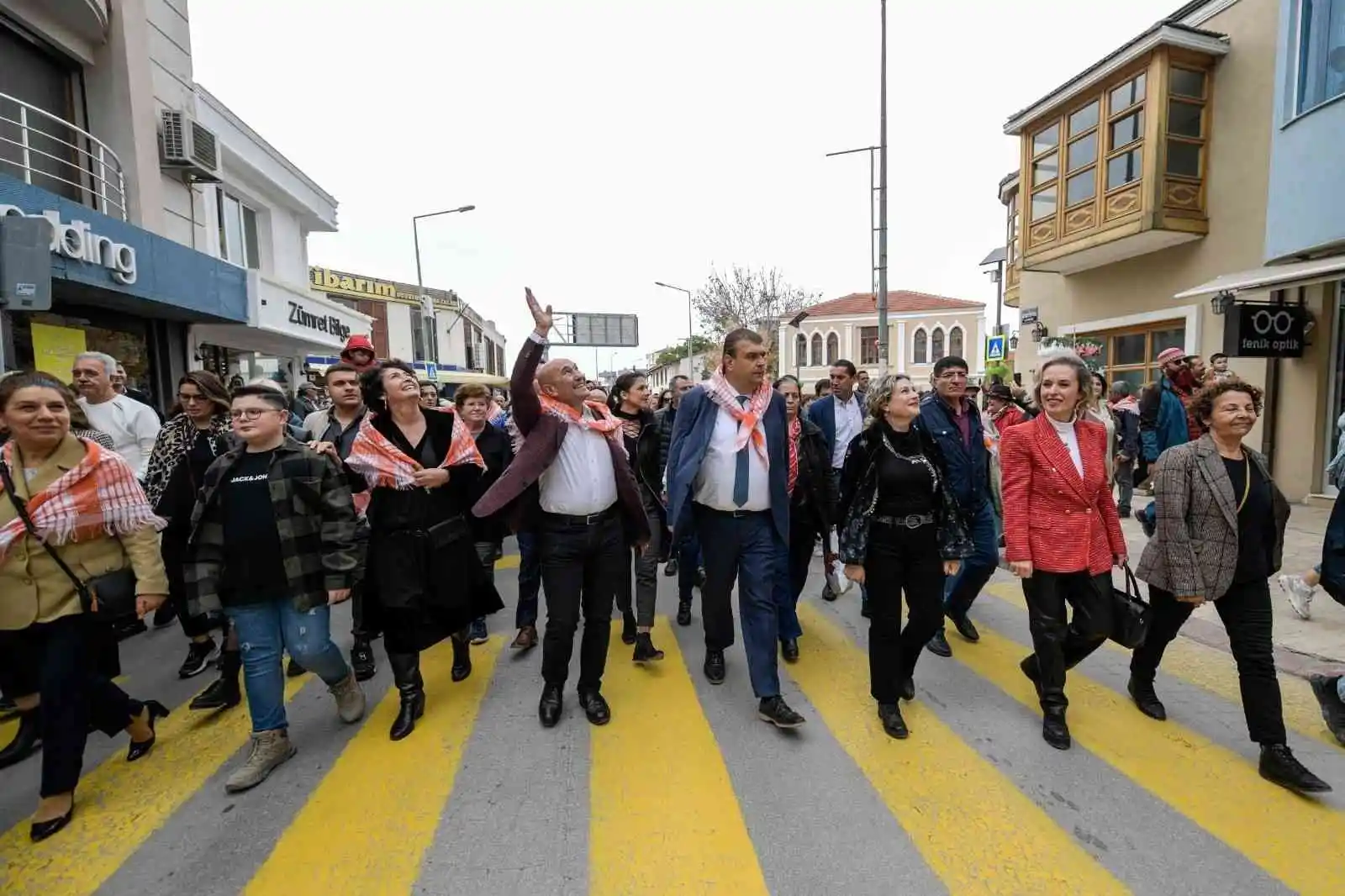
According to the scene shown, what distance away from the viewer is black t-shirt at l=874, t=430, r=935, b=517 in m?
3.53

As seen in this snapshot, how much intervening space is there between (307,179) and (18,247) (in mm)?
15355

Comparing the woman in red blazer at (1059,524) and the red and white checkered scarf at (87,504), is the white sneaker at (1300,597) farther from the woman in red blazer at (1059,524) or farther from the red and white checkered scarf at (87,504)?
the red and white checkered scarf at (87,504)

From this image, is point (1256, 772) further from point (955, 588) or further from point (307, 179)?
point (307, 179)

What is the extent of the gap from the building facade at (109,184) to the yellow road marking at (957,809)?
886cm

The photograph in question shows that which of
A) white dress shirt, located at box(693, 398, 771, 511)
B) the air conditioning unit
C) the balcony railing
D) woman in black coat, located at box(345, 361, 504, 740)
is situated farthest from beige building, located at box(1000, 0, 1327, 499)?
the balcony railing

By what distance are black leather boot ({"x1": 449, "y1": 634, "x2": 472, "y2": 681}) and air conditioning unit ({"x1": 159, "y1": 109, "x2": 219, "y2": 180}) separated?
1024 centimetres

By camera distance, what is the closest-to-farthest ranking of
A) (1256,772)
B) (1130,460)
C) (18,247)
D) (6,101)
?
(1256,772) < (18,247) < (6,101) < (1130,460)

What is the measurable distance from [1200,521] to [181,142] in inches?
523

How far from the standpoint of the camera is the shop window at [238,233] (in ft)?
44.5

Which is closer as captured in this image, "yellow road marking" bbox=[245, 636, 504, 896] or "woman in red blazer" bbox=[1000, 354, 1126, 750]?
"yellow road marking" bbox=[245, 636, 504, 896]

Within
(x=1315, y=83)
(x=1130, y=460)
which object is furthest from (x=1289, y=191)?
(x=1130, y=460)

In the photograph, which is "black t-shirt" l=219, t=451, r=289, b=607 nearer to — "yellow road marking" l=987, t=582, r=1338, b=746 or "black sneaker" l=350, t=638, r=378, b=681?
"black sneaker" l=350, t=638, r=378, b=681

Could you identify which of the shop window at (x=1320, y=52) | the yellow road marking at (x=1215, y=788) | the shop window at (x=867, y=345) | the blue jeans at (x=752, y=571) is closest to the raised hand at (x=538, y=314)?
the blue jeans at (x=752, y=571)

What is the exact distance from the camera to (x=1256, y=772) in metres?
3.07
